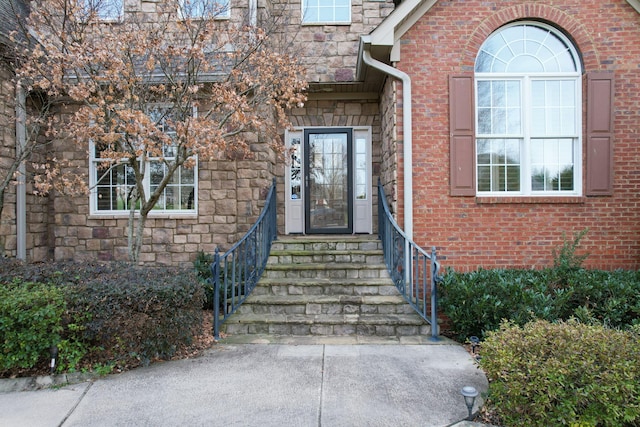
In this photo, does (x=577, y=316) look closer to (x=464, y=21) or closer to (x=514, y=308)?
(x=514, y=308)

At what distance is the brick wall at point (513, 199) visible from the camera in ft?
18.4

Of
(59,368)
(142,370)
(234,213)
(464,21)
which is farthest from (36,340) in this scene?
(464,21)

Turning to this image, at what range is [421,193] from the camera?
573 cm

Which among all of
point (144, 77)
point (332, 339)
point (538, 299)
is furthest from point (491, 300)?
point (144, 77)

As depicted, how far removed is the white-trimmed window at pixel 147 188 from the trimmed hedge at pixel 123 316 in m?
2.69

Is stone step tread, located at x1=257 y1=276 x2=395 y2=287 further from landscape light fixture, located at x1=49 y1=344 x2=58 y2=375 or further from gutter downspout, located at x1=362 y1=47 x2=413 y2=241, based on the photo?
landscape light fixture, located at x1=49 y1=344 x2=58 y2=375

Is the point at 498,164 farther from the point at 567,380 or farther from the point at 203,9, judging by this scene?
the point at 203,9

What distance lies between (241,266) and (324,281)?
3.99ft

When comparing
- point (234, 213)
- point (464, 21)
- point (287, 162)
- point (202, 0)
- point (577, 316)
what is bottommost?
point (577, 316)

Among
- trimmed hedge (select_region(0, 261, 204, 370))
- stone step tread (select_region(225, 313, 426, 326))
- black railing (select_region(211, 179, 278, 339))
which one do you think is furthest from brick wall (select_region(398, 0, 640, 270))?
trimmed hedge (select_region(0, 261, 204, 370))

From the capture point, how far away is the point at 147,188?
700 centimetres

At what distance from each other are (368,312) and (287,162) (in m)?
3.41

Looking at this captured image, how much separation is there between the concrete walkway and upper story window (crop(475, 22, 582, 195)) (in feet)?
9.12

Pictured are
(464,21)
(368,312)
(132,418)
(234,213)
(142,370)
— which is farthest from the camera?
(234,213)
